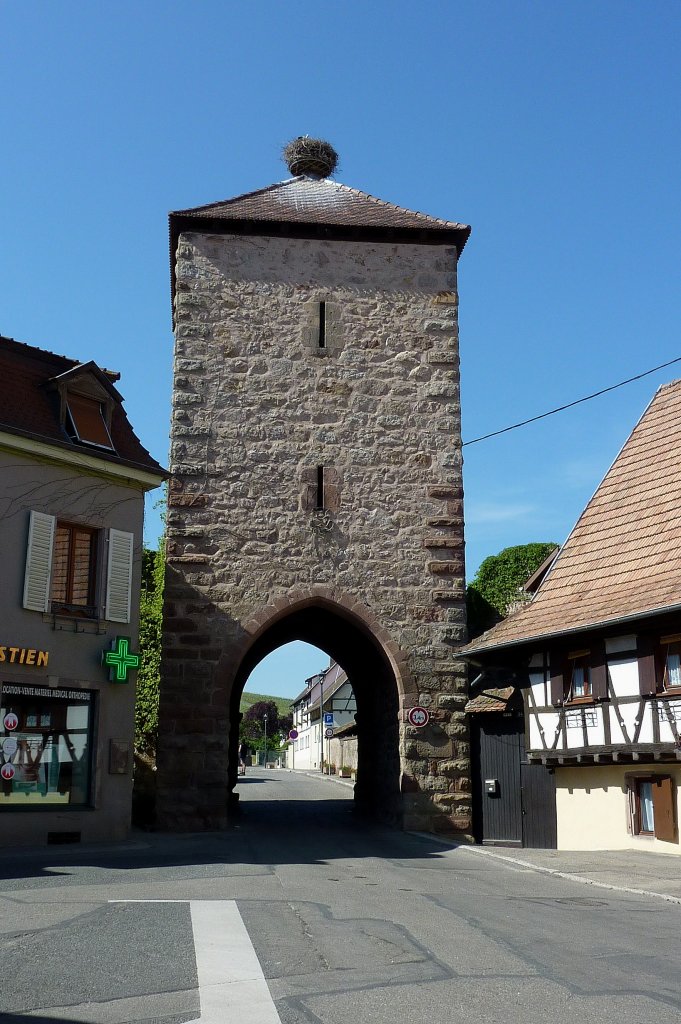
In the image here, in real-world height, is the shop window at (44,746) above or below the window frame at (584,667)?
below

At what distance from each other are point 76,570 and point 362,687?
9284mm

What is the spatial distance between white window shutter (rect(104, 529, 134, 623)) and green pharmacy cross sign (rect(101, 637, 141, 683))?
386 mm

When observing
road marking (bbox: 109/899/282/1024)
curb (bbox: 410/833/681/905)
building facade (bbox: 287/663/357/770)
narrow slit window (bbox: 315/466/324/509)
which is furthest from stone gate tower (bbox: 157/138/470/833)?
building facade (bbox: 287/663/357/770)

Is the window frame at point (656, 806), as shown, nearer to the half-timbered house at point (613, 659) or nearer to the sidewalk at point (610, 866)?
the half-timbered house at point (613, 659)

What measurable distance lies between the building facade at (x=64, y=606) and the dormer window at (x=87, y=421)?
0.02 metres

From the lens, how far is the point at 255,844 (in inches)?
547

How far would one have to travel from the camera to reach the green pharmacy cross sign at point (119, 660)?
1462 cm

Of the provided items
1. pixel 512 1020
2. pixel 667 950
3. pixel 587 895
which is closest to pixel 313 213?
pixel 587 895

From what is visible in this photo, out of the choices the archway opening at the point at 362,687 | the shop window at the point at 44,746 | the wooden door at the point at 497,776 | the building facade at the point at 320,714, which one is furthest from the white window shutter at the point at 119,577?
the building facade at the point at 320,714

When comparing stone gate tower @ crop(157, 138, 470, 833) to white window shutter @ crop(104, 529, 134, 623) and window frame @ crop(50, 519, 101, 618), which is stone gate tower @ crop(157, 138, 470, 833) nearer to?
white window shutter @ crop(104, 529, 134, 623)

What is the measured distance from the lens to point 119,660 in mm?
14711

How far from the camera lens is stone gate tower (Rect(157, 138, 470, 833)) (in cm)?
1642

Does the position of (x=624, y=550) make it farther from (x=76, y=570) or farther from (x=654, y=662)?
(x=76, y=570)

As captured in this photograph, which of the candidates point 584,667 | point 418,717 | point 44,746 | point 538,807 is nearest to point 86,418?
point 44,746
